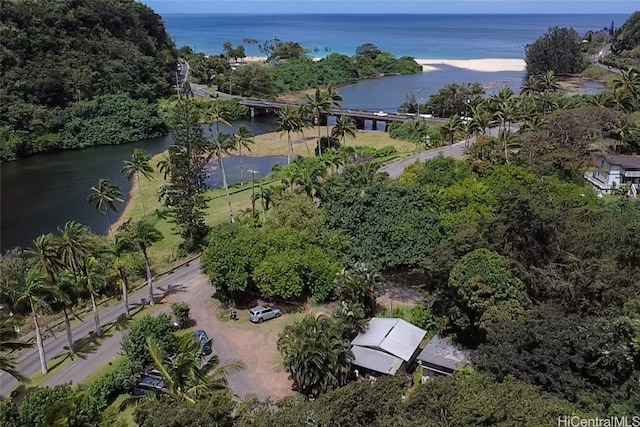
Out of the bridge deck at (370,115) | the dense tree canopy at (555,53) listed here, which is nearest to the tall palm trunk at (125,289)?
the bridge deck at (370,115)

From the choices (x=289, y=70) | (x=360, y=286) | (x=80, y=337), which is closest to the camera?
(x=360, y=286)

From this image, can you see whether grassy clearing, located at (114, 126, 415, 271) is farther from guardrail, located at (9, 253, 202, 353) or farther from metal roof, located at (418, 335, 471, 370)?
metal roof, located at (418, 335, 471, 370)

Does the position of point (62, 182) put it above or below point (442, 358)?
below

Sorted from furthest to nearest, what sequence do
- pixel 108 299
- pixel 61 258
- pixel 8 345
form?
pixel 108 299, pixel 61 258, pixel 8 345

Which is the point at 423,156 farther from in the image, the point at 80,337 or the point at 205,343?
the point at 80,337

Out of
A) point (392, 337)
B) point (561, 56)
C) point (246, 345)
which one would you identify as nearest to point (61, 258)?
point (246, 345)

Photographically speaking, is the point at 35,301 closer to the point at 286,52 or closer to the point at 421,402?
the point at 421,402

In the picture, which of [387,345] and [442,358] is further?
[387,345]
